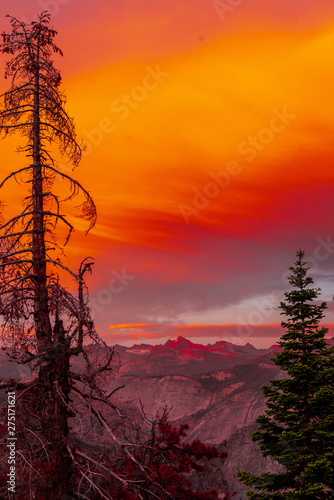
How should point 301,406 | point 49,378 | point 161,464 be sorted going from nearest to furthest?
1. point 49,378
2. point 161,464
3. point 301,406

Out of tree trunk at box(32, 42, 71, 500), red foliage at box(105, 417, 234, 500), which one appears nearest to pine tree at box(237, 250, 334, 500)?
red foliage at box(105, 417, 234, 500)

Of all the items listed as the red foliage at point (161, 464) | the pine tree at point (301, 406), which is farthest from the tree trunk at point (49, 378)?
the pine tree at point (301, 406)

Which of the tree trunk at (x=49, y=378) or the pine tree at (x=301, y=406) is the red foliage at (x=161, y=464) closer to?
the tree trunk at (x=49, y=378)

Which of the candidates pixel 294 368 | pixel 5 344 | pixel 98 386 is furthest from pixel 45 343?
pixel 294 368

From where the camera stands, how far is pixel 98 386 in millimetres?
9891

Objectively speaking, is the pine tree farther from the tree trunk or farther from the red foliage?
the tree trunk

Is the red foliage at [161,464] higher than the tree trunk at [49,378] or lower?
lower

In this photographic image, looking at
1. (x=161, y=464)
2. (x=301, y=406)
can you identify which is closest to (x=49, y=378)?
(x=161, y=464)

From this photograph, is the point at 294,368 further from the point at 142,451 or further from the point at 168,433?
the point at 142,451

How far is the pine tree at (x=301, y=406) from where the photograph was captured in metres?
16.8

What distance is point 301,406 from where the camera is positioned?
1809cm

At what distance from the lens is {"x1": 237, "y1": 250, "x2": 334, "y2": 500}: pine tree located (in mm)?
16844

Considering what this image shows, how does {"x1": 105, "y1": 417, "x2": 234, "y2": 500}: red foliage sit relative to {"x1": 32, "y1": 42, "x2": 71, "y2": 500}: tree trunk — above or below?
below

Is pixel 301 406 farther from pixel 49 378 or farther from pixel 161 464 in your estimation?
pixel 49 378
